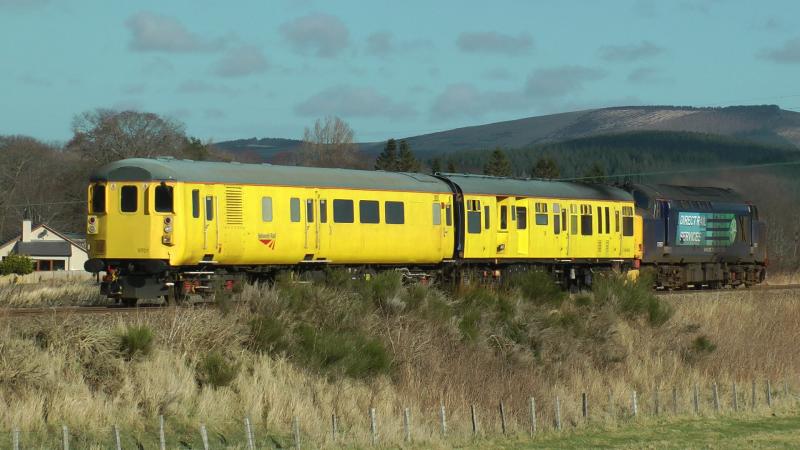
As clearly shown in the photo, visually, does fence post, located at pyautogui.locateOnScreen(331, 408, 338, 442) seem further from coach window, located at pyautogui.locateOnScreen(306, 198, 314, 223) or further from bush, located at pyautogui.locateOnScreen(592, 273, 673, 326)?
bush, located at pyautogui.locateOnScreen(592, 273, 673, 326)

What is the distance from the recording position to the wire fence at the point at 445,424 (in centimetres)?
1700

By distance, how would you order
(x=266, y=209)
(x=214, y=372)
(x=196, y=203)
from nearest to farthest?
(x=214, y=372)
(x=196, y=203)
(x=266, y=209)

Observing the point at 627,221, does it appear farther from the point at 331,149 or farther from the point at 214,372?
the point at 331,149

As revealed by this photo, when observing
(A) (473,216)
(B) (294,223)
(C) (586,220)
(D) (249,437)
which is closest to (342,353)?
(D) (249,437)

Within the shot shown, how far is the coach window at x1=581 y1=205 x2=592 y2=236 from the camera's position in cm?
3938

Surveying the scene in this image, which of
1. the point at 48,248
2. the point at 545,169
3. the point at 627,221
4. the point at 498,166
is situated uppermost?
the point at 498,166

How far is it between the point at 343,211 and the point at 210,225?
422 cm

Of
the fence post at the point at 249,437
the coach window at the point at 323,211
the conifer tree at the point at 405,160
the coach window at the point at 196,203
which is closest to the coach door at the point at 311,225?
the coach window at the point at 323,211

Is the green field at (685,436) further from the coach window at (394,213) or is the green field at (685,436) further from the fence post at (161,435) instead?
the coach window at (394,213)

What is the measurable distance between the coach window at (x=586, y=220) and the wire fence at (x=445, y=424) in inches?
468

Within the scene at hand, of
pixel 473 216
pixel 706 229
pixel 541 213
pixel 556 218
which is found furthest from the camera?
pixel 706 229

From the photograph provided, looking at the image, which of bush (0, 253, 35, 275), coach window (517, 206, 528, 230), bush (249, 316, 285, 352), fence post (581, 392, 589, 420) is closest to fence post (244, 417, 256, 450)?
bush (249, 316, 285, 352)

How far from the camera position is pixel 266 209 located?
94.9 feet

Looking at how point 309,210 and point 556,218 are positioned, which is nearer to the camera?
point 309,210
